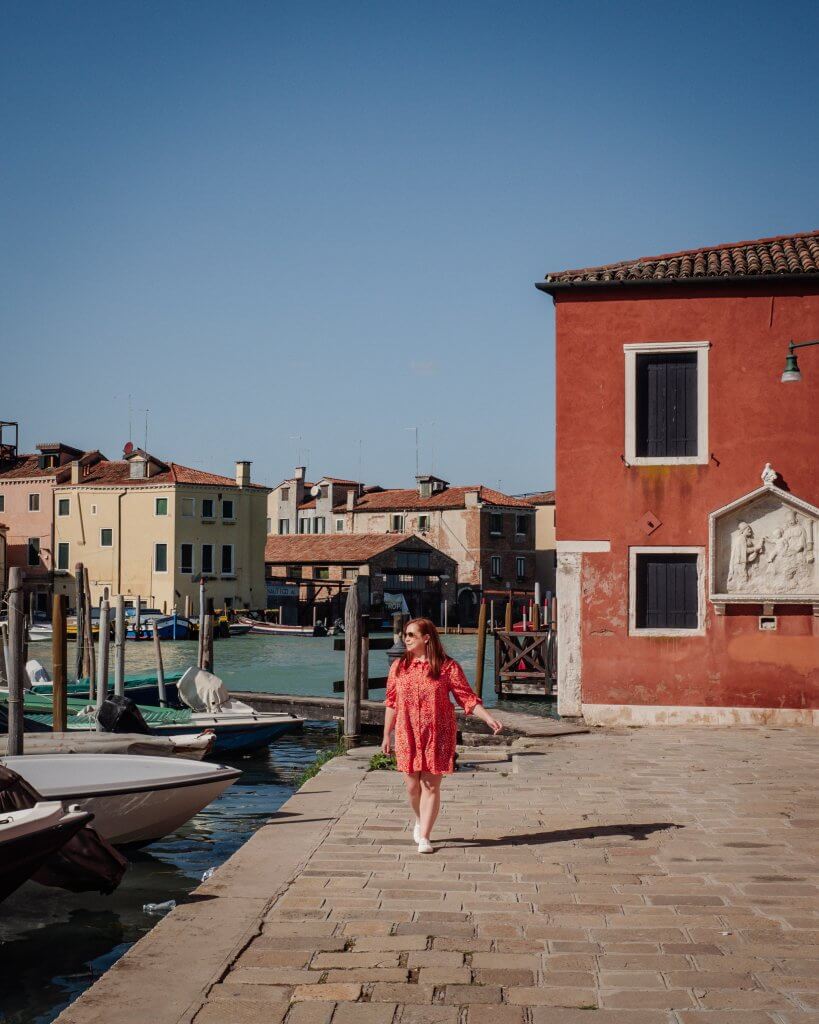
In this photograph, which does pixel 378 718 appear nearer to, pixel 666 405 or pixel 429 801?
pixel 666 405

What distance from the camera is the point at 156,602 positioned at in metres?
58.8

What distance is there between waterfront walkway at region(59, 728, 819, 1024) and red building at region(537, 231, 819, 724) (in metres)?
5.22

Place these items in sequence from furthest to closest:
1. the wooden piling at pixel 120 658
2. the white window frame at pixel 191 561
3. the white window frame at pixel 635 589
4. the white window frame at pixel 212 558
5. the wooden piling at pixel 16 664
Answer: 1. the white window frame at pixel 212 558
2. the white window frame at pixel 191 561
3. the wooden piling at pixel 120 658
4. the white window frame at pixel 635 589
5. the wooden piling at pixel 16 664

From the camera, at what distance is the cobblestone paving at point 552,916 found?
4.31m

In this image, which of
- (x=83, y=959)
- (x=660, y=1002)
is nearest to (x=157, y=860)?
(x=83, y=959)

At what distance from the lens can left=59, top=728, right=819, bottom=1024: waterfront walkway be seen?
432cm

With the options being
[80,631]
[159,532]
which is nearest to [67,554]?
[159,532]

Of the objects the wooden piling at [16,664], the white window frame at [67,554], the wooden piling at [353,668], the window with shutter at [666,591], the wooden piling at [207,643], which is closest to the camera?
the wooden piling at [16,664]

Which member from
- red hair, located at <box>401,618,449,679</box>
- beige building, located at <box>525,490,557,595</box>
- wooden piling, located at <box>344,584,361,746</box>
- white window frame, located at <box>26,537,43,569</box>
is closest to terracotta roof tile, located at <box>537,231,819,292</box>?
wooden piling, located at <box>344,584,361,746</box>

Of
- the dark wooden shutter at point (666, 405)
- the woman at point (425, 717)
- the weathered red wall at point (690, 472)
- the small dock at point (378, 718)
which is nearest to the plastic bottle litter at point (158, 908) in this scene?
the woman at point (425, 717)

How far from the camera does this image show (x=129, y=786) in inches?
348

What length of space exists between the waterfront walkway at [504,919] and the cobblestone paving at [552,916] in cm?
1

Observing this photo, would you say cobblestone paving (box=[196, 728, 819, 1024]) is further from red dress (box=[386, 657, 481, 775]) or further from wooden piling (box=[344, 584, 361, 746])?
wooden piling (box=[344, 584, 361, 746])

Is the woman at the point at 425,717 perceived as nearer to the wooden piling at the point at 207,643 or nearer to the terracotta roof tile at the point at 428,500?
the wooden piling at the point at 207,643
